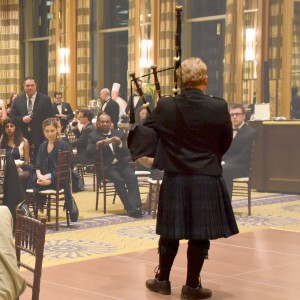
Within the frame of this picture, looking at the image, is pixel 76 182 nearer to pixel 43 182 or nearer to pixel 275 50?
pixel 43 182

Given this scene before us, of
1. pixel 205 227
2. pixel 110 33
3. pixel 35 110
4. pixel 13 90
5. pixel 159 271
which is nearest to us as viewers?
pixel 205 227

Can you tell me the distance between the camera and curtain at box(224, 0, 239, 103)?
546 inches

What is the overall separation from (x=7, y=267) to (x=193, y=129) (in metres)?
2.37

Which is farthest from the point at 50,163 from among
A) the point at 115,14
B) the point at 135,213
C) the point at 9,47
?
the point at 9,47

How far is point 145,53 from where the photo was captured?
1573cm

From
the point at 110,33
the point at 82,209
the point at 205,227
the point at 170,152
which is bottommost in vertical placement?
the point at 82,209

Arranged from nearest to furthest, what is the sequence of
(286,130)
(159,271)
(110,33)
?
(159,271) → (286,130) → (110,33)

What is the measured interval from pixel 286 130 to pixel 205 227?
21.7 feet

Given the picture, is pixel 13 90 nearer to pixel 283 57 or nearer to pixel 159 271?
pixel 283 57

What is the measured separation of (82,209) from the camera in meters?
9.58

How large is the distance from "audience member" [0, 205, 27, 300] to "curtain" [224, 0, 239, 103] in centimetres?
1161

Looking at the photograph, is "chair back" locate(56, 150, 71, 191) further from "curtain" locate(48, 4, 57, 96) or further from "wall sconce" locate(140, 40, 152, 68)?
"curtain" locate(48, 4, 57, 96)

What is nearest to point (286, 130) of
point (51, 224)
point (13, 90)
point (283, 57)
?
point (283, 57)

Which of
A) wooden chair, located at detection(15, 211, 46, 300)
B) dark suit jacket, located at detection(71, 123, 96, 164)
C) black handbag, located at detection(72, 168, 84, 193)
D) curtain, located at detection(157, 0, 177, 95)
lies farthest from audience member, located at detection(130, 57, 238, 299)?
curtain, located at detection(157, 0, 177, 95)
